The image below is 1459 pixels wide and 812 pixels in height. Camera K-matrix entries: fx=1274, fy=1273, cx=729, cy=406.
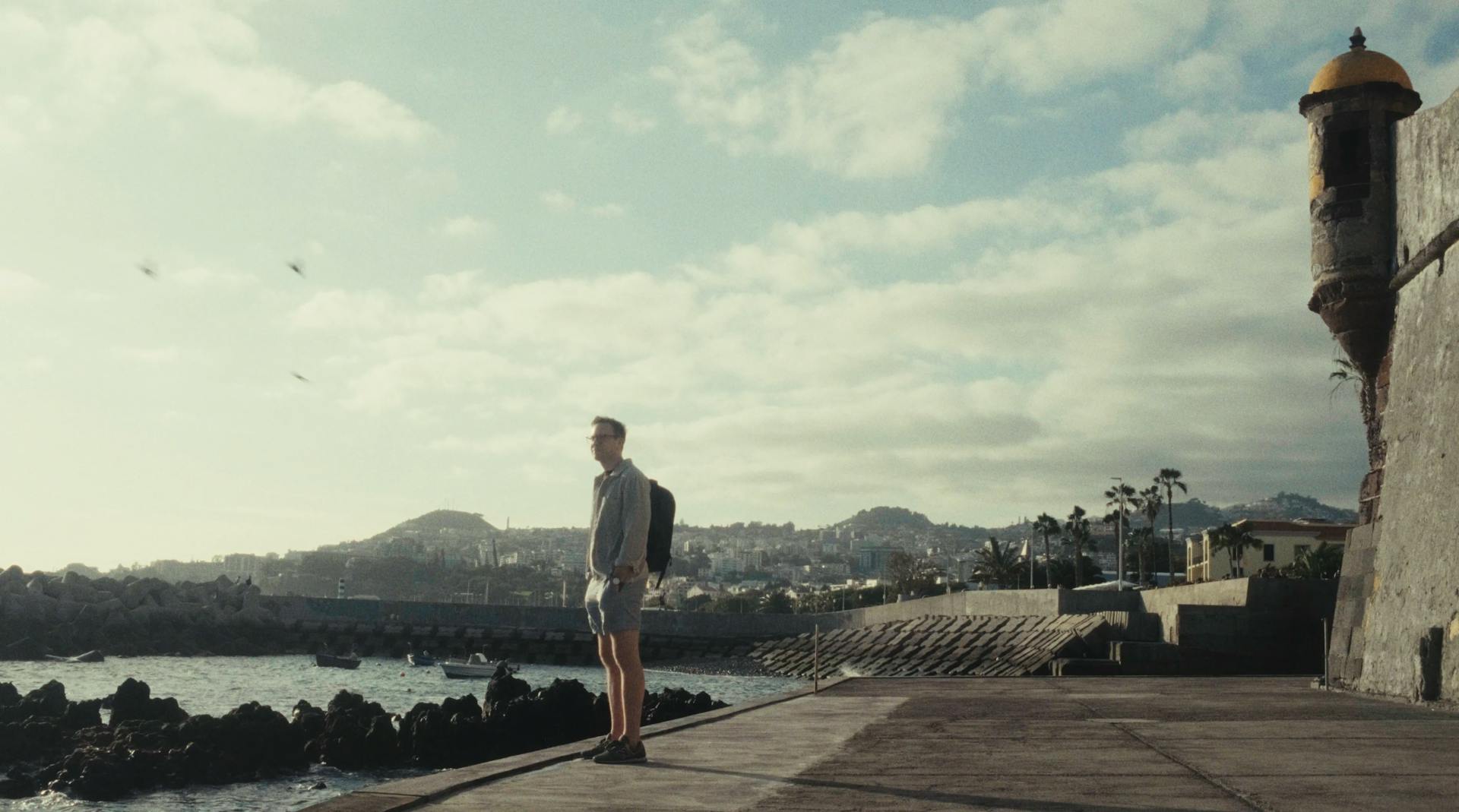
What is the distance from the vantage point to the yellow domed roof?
555 inches

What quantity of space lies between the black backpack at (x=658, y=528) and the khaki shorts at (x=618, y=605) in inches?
5.6

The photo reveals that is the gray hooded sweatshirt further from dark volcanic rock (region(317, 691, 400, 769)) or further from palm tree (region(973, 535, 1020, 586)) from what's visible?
palm tree (region(973, 535, 1020, 586))

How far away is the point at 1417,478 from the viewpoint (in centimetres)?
1206

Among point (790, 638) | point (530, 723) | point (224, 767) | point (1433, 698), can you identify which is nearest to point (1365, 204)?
point (1433, 698)

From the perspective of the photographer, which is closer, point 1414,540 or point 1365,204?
point 1414,540

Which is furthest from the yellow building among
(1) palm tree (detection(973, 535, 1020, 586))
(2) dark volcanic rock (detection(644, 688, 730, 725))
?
(2) dark volcanic rock (detection(644, 688, 730, 725))

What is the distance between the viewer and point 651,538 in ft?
22.6

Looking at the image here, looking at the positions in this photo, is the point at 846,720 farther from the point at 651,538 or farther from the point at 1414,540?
the point at 1414,540

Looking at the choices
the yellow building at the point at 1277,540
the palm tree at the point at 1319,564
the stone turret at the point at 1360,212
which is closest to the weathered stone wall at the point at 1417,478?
the stone turret at the point at 1360,212

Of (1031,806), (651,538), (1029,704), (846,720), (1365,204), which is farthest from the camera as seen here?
(1365,204)

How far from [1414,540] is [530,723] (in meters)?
15.1

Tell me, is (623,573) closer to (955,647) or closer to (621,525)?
(621,525)

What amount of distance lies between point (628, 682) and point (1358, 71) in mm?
11777

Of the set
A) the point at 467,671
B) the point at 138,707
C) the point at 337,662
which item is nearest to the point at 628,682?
the point at 138,707
